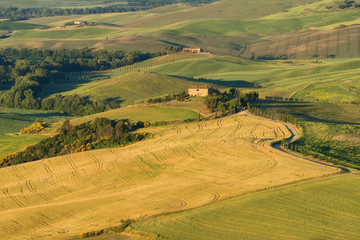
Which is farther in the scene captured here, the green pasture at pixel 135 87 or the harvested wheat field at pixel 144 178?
the green pasture at pixel 135 87

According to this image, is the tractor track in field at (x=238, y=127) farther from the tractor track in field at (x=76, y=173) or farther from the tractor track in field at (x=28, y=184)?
the tractor track in field at (x=28, y=184)

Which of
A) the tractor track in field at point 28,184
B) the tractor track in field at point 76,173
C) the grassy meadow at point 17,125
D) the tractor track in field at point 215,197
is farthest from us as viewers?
the grassy meadow at point 17,125

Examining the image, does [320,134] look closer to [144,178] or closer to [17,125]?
[144,178]

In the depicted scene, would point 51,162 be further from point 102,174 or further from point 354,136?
point 354,136

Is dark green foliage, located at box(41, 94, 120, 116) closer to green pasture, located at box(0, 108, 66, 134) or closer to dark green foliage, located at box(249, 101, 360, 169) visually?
green pasture, located at box(0, 108, 66, 134)

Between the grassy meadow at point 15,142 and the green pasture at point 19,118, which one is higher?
the grassy meadow at point 15,142

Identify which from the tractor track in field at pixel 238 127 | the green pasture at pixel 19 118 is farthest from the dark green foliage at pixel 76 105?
the tractor track in field at pixel 238 127

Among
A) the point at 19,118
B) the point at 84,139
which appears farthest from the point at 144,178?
the point at 19,118

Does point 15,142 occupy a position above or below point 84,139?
below
